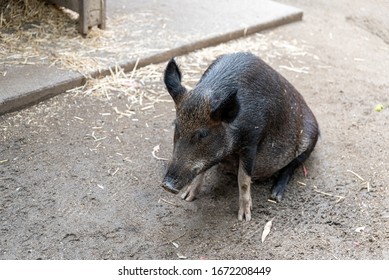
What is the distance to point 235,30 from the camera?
21.4ft

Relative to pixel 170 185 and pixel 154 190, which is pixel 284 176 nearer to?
pixel 154 190

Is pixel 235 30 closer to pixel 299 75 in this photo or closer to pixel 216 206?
pixel 299 75

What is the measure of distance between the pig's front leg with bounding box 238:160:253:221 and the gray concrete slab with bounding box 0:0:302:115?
81.9 inches

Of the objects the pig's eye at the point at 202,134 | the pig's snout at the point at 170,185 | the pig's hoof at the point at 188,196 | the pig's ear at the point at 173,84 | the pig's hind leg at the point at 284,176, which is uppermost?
the pig's ear at the point at 173,84

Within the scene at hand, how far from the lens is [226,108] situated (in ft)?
10.6

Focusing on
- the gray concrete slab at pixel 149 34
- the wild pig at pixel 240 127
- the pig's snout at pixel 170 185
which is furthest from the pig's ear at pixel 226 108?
the gray concrete slab at pixel 149 34

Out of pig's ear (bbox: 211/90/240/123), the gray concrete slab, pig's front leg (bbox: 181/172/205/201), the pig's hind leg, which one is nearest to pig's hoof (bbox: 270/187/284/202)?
the pig's hind leg

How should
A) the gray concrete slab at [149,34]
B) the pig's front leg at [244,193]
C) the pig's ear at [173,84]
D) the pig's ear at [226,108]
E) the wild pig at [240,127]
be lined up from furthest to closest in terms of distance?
the gray concrete slab at [149,34] → the pig's front leg at [244,193] → the pig's ear at [173,84] → the wild pig at [240,127] → the pig's ear at [226,108]

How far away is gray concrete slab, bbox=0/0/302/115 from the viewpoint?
491 centimetres

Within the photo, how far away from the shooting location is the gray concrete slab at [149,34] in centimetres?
491

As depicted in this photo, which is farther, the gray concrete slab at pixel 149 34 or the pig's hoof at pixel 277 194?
the gray concrete slab at pixel 149 34

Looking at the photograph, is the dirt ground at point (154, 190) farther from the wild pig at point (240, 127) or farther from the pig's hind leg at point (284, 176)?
the wild pig at point (240, 127)

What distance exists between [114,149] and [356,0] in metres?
5.45
